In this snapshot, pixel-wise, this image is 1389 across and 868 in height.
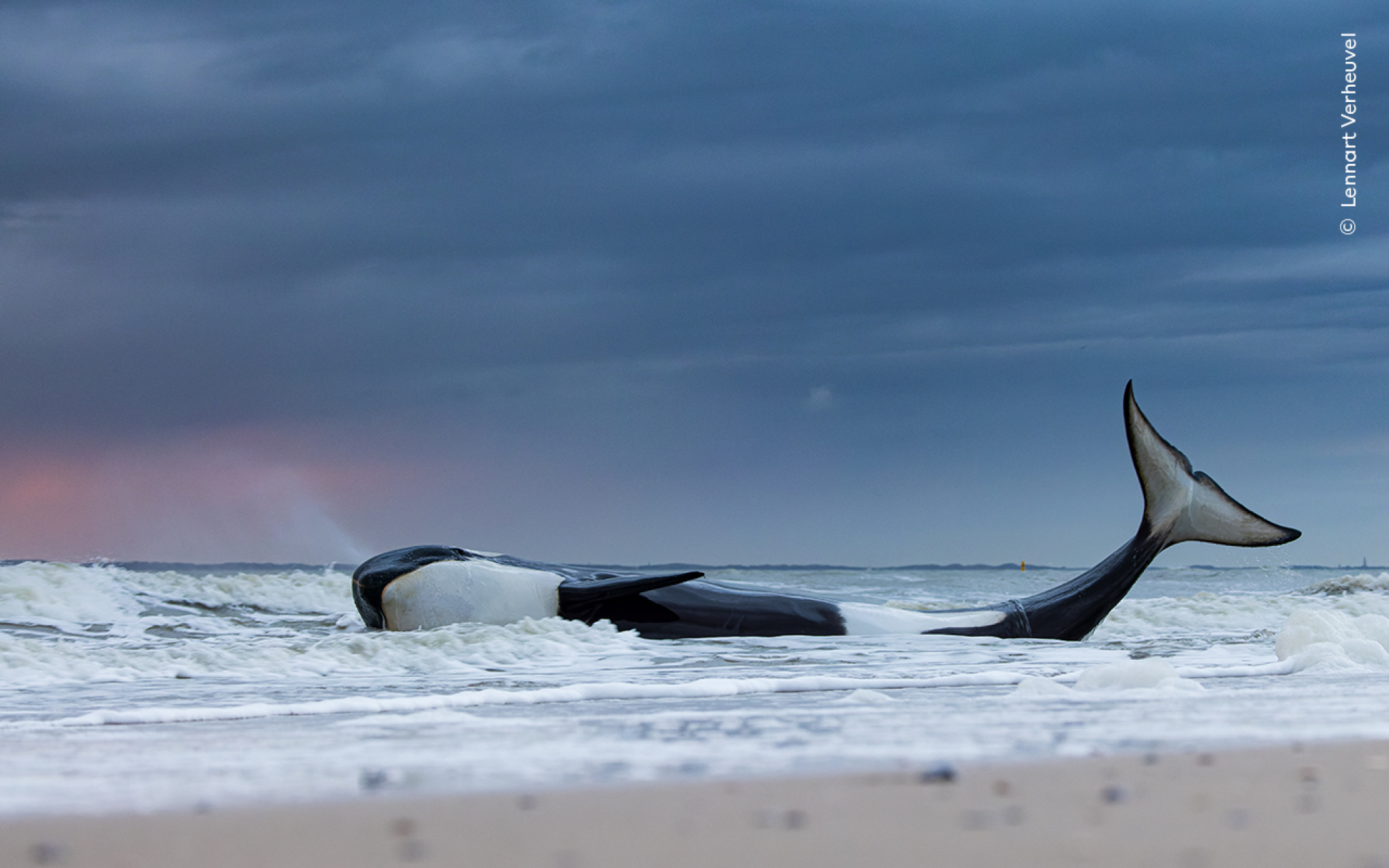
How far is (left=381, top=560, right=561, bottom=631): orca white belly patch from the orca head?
56 mm

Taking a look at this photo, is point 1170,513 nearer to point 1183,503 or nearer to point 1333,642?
point 1183,503

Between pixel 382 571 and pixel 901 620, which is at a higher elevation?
pixel 382 571

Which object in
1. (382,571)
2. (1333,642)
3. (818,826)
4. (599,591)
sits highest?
(382,571)

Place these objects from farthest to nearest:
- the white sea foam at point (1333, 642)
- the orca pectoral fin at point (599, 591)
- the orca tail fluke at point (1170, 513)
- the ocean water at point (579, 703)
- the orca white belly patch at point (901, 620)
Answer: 1. the orca tail fluke at point (1170, 513)
2. the orca white belly patch at point (901, 620)
3. the orca pectoral fin at point (599, 591)
4. the white sea foam at point (1333, 642)
5. the ocean water at point (579, 703)

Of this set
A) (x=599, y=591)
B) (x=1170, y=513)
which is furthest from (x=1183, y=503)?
(x=599, y=591)

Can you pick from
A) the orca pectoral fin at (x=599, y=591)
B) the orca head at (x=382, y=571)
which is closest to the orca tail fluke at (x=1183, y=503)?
the orca pectoral fin at (x=599, y=591)

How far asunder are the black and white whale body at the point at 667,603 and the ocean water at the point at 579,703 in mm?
335

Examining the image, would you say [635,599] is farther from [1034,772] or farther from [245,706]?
[1034,772]

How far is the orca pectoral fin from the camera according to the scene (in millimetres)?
8312

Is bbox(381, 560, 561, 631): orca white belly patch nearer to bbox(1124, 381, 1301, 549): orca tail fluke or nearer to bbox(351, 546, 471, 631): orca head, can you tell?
bbox(351, 546, 471, 631): orca head

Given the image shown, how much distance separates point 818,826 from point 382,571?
22.7 feet

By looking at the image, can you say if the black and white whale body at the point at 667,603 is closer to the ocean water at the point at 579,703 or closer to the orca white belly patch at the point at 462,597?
the orca white belly patch at the point at 462,597

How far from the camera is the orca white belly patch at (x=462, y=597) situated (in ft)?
26.8

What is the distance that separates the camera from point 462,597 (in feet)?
27.0
